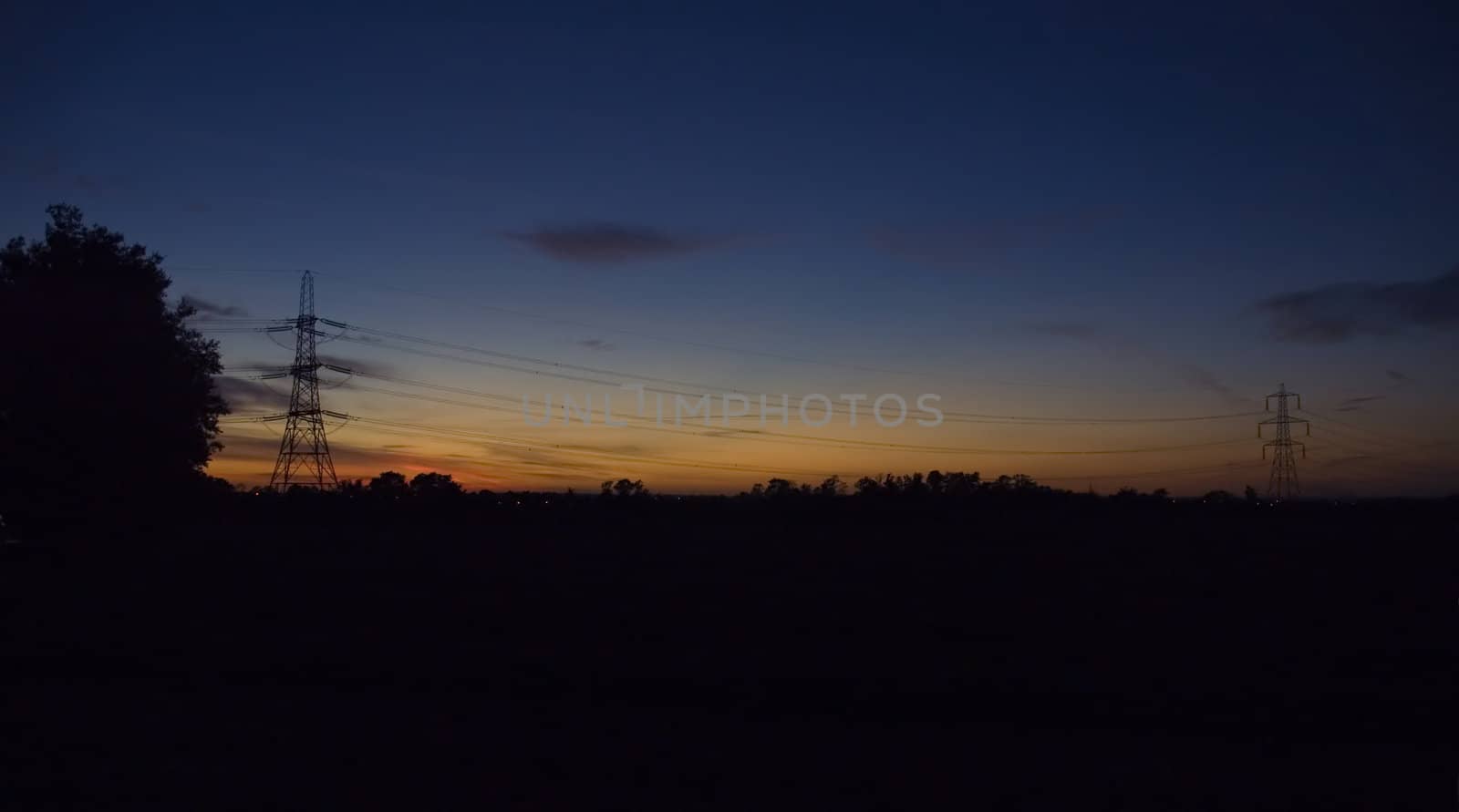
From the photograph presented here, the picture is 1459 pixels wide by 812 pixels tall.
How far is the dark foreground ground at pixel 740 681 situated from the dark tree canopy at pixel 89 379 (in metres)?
2.57

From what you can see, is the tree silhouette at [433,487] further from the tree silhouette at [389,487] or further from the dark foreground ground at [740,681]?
the dark foreground ground at [740,681]

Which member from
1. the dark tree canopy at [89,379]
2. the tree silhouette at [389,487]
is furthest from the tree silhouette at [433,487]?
the dark tree canopy at [89,379]

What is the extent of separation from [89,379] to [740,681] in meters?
27.4

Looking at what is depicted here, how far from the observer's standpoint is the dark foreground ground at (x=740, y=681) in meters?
9.77

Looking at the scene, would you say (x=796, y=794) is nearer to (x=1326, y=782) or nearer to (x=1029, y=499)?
(x=1326, y=782)

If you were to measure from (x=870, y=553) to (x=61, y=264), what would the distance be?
30.5 metres

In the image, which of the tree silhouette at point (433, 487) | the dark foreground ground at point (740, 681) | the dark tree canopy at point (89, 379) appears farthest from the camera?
the tree silhouette at point (433, 487)

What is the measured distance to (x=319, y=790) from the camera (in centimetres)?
939

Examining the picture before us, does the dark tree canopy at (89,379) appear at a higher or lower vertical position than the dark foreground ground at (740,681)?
higher

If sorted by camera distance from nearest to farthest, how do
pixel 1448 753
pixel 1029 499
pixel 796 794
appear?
pixel 796 794 → pixel 1448 753 → pixel 1029 499

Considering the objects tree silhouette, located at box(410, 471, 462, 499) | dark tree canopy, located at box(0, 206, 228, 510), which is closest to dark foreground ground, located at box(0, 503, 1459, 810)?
dark tree canopy, located at box(0, 206, 228, 510)

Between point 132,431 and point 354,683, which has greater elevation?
point 132,431

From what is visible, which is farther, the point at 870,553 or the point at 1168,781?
the point at 870,553

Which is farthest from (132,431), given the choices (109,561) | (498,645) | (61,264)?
(498,645)
